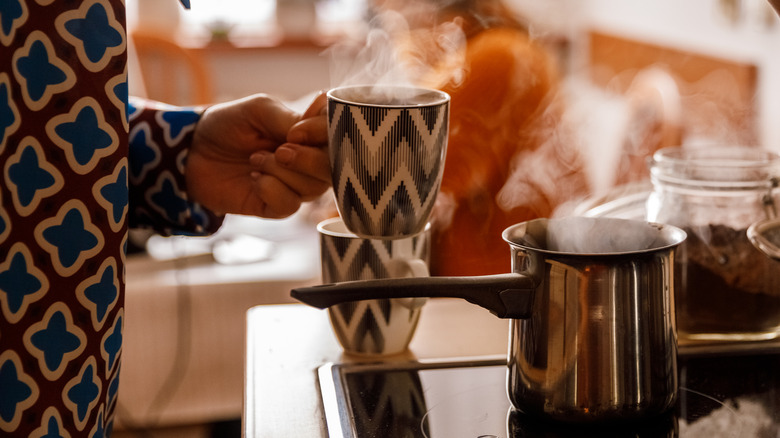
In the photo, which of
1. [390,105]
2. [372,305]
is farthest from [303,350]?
[390,105]

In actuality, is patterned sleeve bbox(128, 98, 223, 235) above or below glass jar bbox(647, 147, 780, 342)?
above

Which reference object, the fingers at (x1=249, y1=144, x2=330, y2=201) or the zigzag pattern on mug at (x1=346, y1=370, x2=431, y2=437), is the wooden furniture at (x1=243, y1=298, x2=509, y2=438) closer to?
the zigzag pattern on mug at (x1=346, y1=370, x2=431, y2=437)

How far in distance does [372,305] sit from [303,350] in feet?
0.26

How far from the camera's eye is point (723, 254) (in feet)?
2.51

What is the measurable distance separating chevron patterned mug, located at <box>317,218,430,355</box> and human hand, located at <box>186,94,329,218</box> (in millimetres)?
61

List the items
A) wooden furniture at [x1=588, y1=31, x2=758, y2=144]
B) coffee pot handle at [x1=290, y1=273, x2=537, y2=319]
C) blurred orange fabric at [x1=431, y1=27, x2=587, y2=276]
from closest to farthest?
coffee pot handle at [x1=290, y1=273, x2=537, y2=319]
blurred orange fabric at [x1=431, y1=27, x2=587, y2=276]
wooden furniture at [x1=588, y1=31, x2=758, y2=144]

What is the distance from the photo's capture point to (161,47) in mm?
3334

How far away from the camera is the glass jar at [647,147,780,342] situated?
0.76 meters

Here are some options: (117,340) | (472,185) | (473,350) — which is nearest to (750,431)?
(473,350)

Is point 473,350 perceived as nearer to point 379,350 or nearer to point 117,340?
point 379,350

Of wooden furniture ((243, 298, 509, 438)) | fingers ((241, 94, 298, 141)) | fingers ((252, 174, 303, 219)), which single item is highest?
fingers ((241, 94, 298, 141))

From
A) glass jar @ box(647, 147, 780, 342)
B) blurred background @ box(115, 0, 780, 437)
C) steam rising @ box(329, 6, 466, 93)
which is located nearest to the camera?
glass jar @ box(647, 147, 780, 342)

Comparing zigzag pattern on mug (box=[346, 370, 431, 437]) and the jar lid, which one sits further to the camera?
the jar lid

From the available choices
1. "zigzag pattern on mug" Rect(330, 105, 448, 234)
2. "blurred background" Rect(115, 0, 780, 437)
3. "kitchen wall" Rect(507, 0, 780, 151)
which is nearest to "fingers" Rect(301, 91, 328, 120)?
"zigzag pattern on mug" Rect(330, 105, 448, 234)
